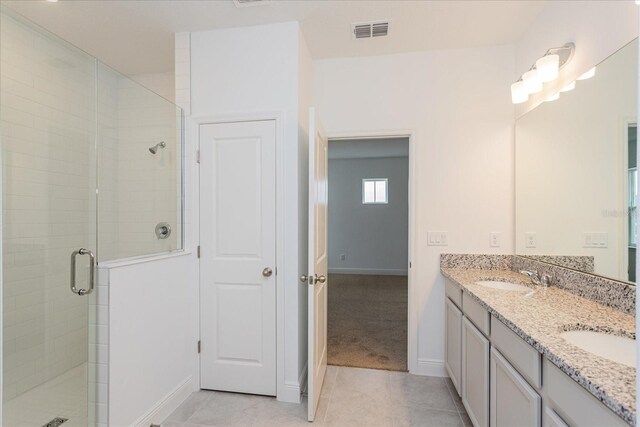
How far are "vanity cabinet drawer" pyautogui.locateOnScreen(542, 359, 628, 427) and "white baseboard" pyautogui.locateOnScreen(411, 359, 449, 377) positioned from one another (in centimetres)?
164

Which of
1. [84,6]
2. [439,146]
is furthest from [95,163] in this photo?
[439,146]

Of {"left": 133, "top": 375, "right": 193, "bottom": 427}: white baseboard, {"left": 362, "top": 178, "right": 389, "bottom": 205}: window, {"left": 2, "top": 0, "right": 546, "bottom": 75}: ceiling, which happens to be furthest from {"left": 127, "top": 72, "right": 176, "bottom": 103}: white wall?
{"left": 362, "top": 178, "right": 389, "bottom": 205}: window

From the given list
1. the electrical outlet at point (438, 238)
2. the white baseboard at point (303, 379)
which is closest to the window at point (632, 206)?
the electrical outlet at point (438, 238)

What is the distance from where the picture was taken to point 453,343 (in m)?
2.24

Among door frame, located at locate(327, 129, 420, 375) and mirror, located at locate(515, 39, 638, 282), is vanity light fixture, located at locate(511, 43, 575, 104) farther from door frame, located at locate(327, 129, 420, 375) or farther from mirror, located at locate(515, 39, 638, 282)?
door frame, located at locate(327, 129, 420, 375)

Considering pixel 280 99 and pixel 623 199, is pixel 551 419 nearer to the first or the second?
pixel 623 199

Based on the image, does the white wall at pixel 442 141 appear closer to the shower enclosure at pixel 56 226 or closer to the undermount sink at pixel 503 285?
the undermount sink at pixel 503 285

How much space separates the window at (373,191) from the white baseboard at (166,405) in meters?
5.48

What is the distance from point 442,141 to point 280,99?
4.64 feet

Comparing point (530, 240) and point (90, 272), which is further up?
point (530, 240)

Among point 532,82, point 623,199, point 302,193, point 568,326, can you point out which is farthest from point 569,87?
point 302,193

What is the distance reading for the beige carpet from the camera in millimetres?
2838

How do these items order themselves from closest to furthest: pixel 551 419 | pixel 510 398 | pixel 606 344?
1. pixel 551 419
2. pixel 606 344
3. pixel 510 398

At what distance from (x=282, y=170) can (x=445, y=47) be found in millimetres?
1759
